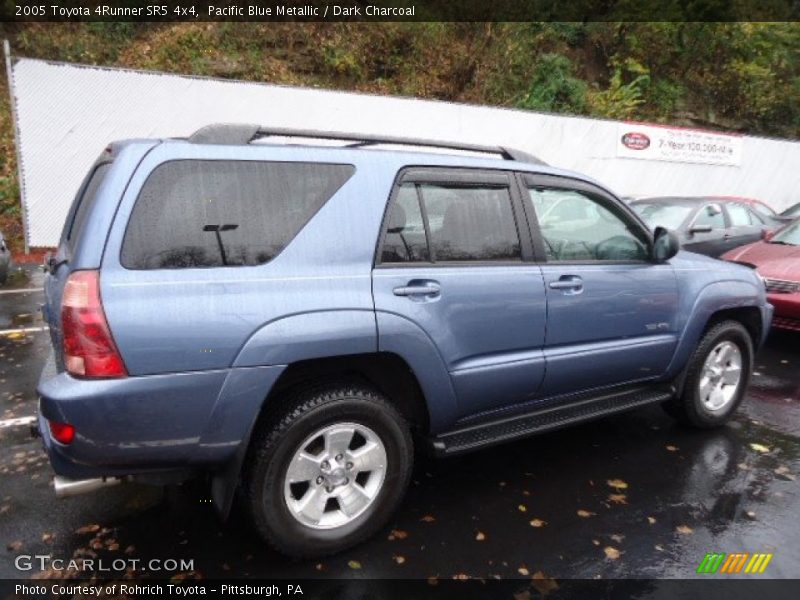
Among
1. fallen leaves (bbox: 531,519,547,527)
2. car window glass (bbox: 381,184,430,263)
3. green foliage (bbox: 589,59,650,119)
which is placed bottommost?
fallen leaves (bbox: 531,519,547,527)

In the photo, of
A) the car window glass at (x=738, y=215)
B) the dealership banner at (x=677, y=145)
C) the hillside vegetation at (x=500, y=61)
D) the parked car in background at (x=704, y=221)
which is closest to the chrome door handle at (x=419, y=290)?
the parked car in background at (x=704, y=221)

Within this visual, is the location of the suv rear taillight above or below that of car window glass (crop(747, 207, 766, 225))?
above

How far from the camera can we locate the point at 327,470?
9.02ft

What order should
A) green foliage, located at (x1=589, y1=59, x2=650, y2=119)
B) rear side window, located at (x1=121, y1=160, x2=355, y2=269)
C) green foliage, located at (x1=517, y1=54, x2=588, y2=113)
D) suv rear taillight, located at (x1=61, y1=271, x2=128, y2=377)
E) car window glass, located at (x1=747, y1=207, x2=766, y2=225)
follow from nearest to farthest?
suv rear taillight, located at (x1=61, y1=271, x2=128, y2=377) < rear side window, located at (x1=121, y1=160, x2=355, y2=269) < car window glass, located at (x1=747, y1=207, x2=766, y2=225) < green foliage, located at (x1=517, y1=54, x2=588, y2=113) < green foliage, located at (x1=589, y1=59, x2=650, y2=119)

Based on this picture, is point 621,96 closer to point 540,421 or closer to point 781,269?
point 781,269

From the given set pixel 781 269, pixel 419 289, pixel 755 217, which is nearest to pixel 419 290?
pixel 419 289

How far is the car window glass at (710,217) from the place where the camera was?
9117mm

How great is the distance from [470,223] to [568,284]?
2.21ft

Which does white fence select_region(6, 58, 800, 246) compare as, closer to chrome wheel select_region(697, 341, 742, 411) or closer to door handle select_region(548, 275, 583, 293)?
door handle select_region(548, 275, 583, 293)

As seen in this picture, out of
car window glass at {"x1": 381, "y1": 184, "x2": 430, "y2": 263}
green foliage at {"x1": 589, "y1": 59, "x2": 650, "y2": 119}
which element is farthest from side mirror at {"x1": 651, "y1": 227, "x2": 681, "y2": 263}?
green foliage at {"x1": 589, "y1": 59, "x2": 650, "y2": 119}

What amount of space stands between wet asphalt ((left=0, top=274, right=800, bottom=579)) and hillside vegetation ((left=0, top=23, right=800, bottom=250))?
33.3 feet

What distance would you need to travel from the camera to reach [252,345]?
8.06 ft

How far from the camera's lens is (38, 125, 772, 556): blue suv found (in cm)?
233

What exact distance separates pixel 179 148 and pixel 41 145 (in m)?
10.3
